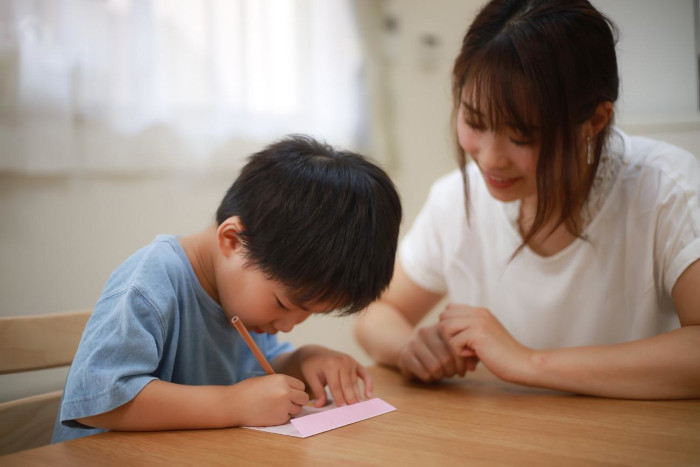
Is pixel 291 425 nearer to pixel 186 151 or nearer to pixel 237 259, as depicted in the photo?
pixel 237 259

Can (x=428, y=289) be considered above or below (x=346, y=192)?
below

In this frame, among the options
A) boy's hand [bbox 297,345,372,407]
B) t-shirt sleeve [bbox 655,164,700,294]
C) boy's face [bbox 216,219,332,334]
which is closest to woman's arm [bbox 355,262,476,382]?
boy's hand [bbox 297,345,372,407]

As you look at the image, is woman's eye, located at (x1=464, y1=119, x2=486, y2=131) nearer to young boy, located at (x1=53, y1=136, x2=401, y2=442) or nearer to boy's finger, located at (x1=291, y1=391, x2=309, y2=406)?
young boy, located at (x1=53, y1=136, x2=401, y2=442)

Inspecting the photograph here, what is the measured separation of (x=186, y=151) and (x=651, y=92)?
57.0 inches

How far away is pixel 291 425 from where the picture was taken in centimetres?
76

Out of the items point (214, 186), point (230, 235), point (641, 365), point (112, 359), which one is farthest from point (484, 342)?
point (214, 186)

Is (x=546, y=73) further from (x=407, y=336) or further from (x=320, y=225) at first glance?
(x=407, y=336)

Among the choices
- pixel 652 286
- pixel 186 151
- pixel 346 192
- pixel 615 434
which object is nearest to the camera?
pixel 615 434

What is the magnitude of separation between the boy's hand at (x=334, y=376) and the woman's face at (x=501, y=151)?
40cm

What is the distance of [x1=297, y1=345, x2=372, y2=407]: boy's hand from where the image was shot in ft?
2.96

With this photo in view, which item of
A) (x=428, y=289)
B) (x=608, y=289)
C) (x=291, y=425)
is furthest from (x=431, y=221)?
(x=291, y=425)

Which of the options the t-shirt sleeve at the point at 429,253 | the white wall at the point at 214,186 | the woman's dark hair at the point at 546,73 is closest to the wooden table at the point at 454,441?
the woman's dark hair at the point at 546,73

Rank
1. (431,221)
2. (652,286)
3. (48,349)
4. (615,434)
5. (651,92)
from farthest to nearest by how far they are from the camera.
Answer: (651,92) → (431,221) → (652,286) → (48,349) → (615,434)

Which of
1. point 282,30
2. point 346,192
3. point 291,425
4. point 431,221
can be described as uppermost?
point 282,30
